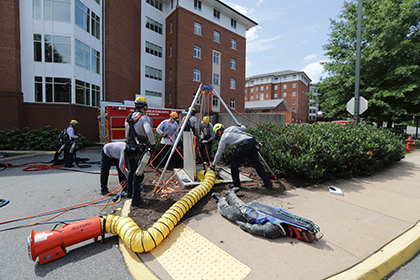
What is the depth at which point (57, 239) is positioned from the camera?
273cm

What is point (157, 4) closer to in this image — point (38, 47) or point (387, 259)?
point (38, 47)

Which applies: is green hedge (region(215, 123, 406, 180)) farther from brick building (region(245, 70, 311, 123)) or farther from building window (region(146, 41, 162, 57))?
brick building (region(245, 70, 311, 123))

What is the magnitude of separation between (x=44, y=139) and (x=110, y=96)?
776 centimetres

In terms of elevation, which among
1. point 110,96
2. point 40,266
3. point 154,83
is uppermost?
point 154,83

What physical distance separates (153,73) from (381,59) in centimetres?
2210

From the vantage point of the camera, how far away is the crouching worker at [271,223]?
2.96 meters

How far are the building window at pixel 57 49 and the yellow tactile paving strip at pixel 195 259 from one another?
18425mm

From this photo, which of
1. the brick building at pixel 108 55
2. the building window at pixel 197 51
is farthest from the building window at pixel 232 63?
the building window at pixel 197 51

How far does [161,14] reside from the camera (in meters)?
26.4

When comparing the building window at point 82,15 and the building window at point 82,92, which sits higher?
the building window at point 82,15

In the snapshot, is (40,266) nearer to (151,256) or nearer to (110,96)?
(151,256)

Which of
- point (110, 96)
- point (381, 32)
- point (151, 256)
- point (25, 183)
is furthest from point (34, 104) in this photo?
point (381, 32)

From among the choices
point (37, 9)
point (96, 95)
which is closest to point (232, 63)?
point (96, 95)

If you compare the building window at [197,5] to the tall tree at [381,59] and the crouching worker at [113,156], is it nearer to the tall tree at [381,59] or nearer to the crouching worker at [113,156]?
the tall tree at [381,59]
